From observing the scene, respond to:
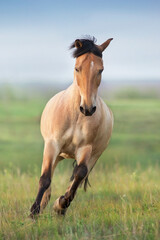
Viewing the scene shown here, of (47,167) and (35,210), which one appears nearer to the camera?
(35,210)

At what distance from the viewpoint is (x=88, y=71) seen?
5961 mm

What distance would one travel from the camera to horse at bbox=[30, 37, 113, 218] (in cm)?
605

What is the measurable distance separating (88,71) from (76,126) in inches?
35.9

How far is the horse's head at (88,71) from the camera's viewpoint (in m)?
5.86

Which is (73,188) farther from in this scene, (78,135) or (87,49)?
(87,49)

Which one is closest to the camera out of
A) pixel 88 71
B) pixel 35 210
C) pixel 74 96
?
pixel 88 71

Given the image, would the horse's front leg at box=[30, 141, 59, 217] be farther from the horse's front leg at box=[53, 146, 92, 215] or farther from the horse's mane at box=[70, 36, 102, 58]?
the horse's mane at box=[70, 36, 102, 58]

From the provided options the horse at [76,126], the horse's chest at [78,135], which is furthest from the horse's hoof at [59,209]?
the horse's chest at [78,135]

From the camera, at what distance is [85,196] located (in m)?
8.59

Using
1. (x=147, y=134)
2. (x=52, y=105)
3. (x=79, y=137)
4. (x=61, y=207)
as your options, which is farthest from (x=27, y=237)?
(x=147, y=134)

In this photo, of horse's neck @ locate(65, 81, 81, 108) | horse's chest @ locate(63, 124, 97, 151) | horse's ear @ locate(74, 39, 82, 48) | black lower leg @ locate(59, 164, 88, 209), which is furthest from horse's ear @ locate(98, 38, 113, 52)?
black lower leg @ locate(59, 164, 88, 209)

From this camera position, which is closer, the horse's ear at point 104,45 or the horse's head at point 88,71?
the horse's head at point 88,71

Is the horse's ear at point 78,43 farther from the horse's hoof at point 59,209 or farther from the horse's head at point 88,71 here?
the horse's hoof at point 59,209

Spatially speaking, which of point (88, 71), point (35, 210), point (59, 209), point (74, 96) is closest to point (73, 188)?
point (59, 209)
